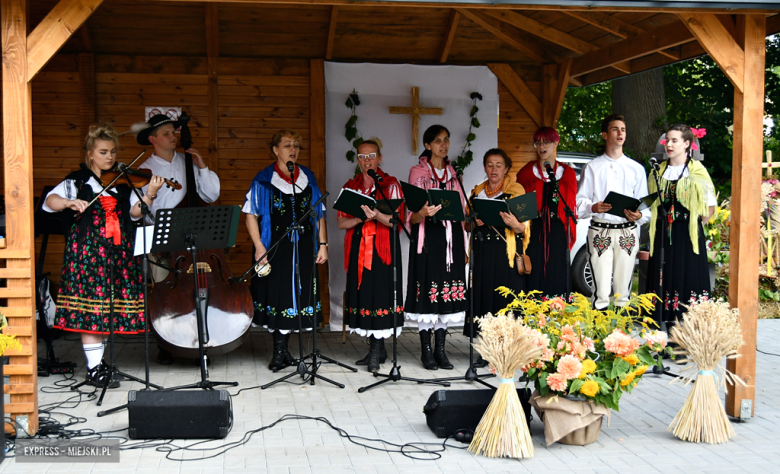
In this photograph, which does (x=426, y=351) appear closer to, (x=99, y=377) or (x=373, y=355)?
(x=373, y=355)

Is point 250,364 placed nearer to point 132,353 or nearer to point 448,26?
point 132,353

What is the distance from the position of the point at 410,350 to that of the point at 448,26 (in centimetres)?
273

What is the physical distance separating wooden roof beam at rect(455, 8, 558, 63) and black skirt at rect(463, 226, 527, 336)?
196 cm

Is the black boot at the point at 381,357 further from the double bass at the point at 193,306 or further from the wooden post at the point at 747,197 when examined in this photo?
the wooden post at the point at 747,197

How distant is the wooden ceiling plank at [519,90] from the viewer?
663 cm

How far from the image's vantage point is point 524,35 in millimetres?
6430

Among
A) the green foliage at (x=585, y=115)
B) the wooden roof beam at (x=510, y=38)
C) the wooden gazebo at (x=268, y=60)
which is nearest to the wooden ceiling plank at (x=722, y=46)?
the wooden gazebo at (x=268, y=60)

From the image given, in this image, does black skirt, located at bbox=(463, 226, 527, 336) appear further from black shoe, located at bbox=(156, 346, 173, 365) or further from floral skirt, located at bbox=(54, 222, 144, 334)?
floral skirt, located at bbox=(54, 222, 144, 334)

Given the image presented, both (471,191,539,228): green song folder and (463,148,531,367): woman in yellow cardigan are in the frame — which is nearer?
(471,191,539,228): green song folder

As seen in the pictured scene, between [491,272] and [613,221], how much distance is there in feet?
3.21

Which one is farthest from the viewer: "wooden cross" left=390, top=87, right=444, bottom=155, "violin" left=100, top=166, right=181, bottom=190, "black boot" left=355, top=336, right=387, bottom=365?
"wooden cross" left=390, top=87, right=444, bottom=155

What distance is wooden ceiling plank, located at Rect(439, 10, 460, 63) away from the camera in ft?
20.1

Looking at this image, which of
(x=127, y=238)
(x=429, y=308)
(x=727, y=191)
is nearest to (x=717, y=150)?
(x=727, y=191)

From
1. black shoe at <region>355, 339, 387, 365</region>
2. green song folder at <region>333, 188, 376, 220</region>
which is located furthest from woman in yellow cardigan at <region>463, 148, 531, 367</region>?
green song folder at <region>333, 188, 376, 220</region>
